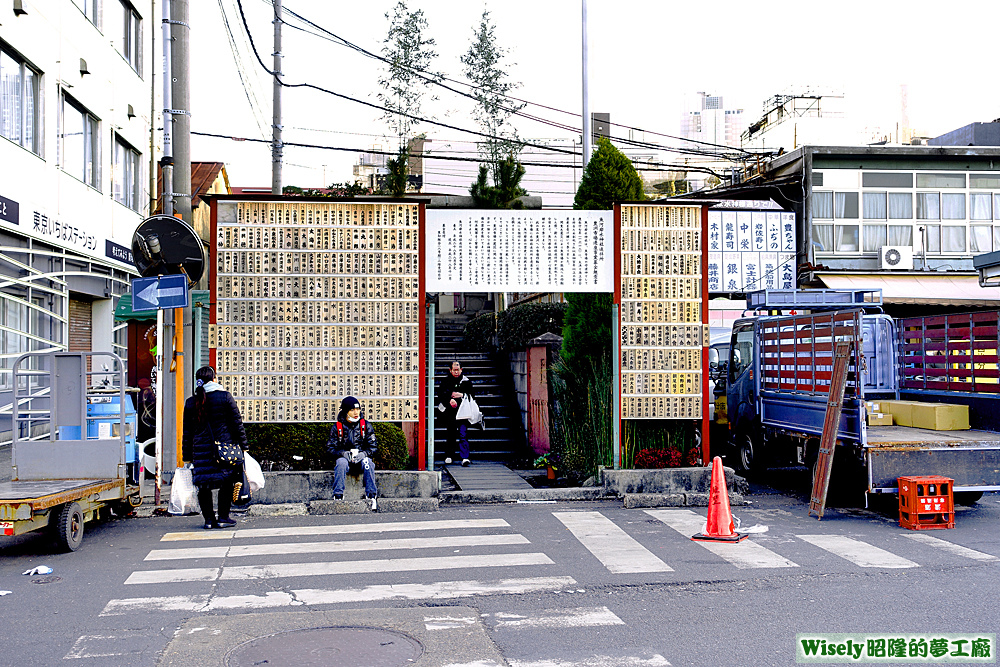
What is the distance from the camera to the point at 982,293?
25.8 metres

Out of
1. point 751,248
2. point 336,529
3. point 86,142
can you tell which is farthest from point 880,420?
point 86,142

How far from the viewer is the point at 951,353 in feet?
37.9

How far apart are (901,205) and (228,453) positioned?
926 inches

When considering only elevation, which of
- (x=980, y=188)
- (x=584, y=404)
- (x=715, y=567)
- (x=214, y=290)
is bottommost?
(x=715, y=567)

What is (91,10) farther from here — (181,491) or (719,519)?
(719,519)

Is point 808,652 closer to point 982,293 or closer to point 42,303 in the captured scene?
point 42,303

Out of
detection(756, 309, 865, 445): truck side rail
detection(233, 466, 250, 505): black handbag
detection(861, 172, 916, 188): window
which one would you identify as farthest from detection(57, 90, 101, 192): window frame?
detection(861, 172, 916, 188): window

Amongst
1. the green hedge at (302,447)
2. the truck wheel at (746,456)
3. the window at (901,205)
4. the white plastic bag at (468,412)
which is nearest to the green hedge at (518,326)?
the white plastic bag at (468,412)

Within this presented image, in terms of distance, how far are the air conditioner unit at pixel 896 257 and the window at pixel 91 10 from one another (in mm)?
21815

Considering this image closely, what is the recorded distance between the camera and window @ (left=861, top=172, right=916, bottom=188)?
86.3 ft

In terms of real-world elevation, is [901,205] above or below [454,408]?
above

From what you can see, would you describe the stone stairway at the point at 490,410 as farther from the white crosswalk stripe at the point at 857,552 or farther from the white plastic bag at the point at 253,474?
the white crosswalk stripe at the point at 857,552

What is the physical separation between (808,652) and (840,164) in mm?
23330

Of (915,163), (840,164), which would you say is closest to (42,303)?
(840,164)
